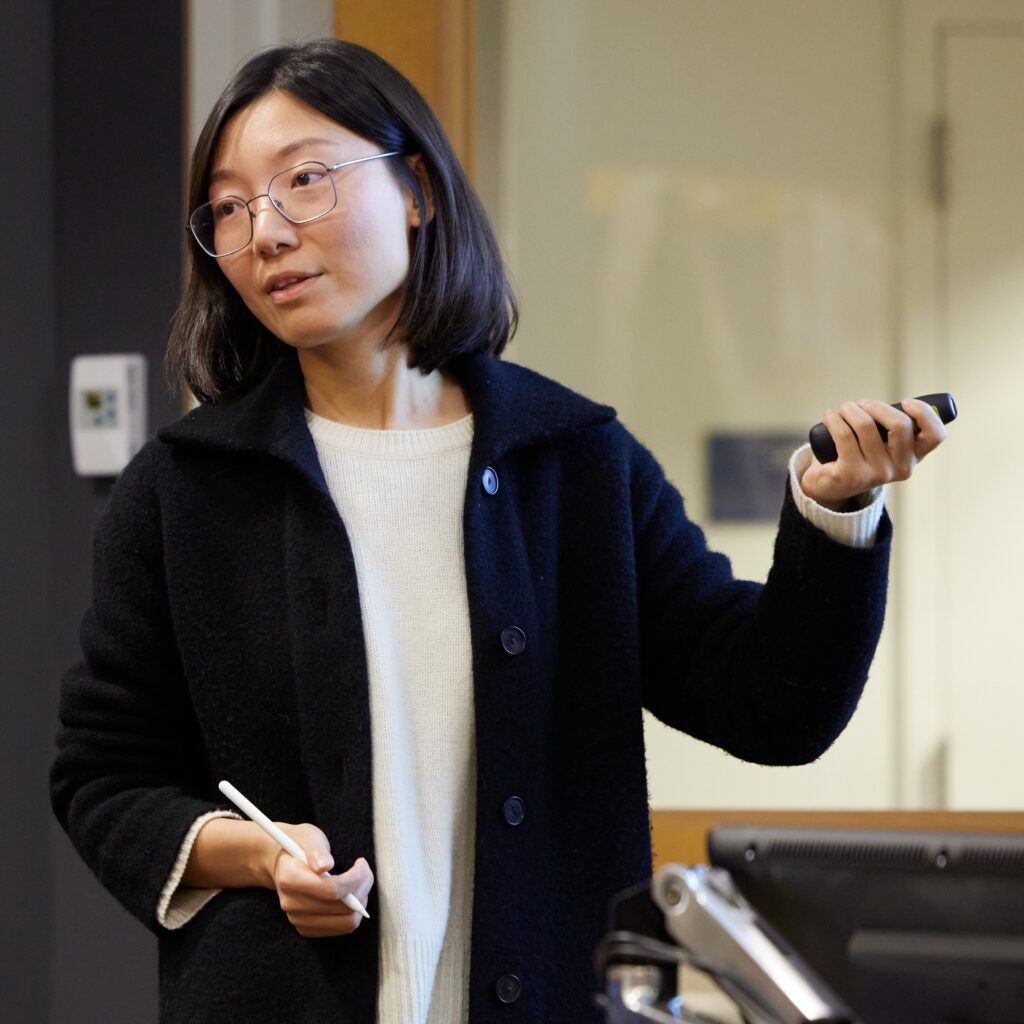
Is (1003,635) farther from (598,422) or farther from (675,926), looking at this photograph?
(675,926)

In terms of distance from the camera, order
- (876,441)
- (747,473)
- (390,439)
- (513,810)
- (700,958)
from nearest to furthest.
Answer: (700,958), (876,441), (513,810), (390,439), (747,473)

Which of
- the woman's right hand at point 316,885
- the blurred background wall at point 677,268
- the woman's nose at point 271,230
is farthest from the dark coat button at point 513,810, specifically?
the blurred background wall at point 677,268

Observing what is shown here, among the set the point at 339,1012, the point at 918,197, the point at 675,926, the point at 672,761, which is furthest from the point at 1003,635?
the point at 675,926

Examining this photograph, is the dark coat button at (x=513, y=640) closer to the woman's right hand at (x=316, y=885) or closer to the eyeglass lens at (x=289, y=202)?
the woman's right hand at (x=316, y=885)

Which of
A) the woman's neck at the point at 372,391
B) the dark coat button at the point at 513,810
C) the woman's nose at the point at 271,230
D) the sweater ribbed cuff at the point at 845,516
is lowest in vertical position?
the dark coat button at the point at 513,810

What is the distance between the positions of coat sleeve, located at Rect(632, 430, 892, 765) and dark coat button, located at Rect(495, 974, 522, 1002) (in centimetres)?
27

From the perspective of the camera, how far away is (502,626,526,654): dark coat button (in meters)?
1.21

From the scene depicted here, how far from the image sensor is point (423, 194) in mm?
1342

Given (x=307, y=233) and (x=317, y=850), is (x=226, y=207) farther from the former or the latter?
(x=317, y=850)

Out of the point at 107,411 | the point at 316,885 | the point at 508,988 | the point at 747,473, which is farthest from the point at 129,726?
the point at 747,473

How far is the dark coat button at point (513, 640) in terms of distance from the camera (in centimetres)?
121

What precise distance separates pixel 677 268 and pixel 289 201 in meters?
0.94

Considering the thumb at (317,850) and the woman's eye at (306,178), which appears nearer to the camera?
the thumb at (317,850)

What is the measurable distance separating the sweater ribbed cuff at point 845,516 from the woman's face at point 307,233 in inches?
15.2
